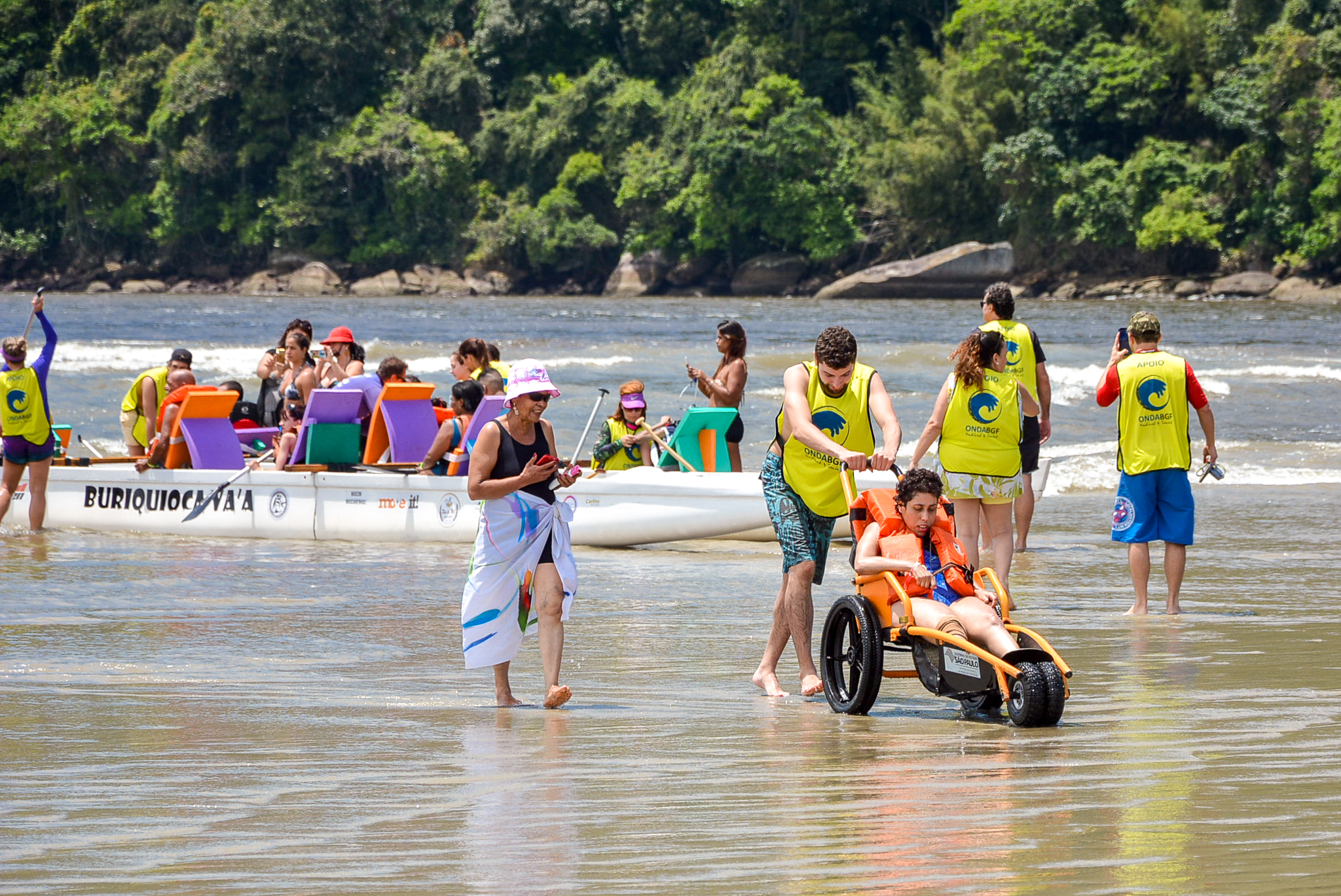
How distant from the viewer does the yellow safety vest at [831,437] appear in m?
6.42

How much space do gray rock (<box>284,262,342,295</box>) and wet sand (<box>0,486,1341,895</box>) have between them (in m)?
65.9

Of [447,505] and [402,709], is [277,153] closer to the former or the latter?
[447,505]

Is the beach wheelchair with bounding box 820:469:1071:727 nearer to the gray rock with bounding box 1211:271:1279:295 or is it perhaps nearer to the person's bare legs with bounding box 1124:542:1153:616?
the person's bare legs with bounding box 1124:542:1153:616

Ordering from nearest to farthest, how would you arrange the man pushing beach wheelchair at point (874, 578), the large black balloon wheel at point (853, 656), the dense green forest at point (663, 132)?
the man pushing beach wheelchair at point (874, 578), the large black balloon wheel at point (853, 656), the dense green forest at point (663, 132)

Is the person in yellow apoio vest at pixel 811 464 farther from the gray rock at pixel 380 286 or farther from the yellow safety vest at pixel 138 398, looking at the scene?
the gray rock at pixel 380 286

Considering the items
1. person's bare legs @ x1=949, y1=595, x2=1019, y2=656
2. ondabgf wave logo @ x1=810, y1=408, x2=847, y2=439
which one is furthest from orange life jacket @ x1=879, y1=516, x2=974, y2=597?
ondabgf wave logo @ x1=810, y1=408, x2=847, y2=439

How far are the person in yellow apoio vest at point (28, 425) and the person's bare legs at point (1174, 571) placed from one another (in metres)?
8.17

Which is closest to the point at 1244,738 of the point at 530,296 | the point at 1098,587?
the point at 1098,587

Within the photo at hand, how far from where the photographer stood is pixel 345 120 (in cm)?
7638

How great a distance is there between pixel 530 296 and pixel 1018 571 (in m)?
60.8

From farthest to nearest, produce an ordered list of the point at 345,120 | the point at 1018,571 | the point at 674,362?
the point at 345,120, the point at 674,362, the point at 1018,571

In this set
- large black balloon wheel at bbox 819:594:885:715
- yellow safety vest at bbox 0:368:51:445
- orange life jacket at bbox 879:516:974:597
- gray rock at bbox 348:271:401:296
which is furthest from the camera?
gray rock at bbox 348:271:401:296

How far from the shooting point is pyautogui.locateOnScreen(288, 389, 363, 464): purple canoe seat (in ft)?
39.8

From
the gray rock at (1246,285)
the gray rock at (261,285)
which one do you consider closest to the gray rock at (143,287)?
the gray rock at (261,285)
